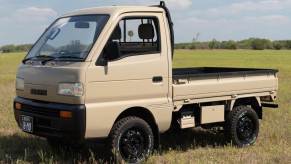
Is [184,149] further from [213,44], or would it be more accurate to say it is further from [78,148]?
[213,44]

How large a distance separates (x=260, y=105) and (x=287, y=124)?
6.08 feet

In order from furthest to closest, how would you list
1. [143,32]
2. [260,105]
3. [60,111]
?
[260,105] → [143,32] → [60,111]

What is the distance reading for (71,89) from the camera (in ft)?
22.2

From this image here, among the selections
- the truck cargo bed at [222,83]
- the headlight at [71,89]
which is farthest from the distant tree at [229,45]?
the headlight at [71,89]

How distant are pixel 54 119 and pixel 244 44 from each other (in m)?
92.6

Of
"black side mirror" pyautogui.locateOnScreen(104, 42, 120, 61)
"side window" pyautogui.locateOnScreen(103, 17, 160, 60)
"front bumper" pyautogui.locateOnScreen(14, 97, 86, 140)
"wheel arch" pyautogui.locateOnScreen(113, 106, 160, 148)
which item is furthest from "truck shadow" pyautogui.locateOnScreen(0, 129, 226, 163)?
"side window" pyautogui.locateOnScreen(103, 17, 160, 60)

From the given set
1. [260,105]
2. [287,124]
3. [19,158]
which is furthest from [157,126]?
[287,124]

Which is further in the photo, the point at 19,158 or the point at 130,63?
the point at 19,158

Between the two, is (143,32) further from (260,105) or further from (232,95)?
(260,105)

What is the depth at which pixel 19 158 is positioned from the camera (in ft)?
25.6

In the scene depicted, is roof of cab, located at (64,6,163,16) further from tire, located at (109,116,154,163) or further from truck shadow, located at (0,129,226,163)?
truck shadow, located at (0,129,226,163)

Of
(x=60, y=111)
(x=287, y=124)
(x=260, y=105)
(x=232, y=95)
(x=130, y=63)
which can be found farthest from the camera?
(x=287, y=124)

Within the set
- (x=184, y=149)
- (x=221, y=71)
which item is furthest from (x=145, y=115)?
(x=221, y=71)

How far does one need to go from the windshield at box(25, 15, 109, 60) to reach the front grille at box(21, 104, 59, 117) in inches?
28.7
